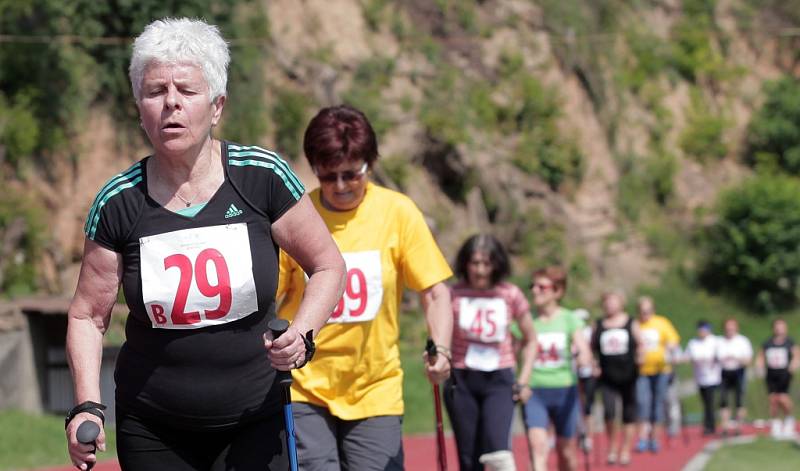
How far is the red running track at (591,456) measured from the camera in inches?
589

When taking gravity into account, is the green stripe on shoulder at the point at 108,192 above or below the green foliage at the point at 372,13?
below

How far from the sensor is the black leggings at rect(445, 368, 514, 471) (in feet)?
27.5

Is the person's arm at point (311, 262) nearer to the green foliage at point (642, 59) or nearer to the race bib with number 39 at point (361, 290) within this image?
the race bib with number 39 at point (361, 290)

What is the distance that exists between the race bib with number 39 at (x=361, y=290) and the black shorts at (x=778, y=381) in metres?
16.2

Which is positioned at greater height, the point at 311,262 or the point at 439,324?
the point at 311,262

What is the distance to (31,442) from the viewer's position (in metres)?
16.4

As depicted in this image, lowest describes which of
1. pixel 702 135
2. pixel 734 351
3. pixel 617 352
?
pixel 734 351

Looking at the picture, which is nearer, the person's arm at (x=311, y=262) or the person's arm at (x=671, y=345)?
the person's arm at (x=311, y=262)

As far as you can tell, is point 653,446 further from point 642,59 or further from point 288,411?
point 642,59

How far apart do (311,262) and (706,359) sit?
60.4 ft

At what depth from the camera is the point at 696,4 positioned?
4803 cm

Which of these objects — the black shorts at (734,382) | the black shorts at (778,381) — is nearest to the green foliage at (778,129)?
the black shorts at (734,382)

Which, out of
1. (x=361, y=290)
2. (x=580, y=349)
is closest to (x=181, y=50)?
(x=361, y=290)

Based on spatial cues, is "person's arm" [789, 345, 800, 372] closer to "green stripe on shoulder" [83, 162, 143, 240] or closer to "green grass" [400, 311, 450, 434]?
"green grass" [400, 311, 450, 434]
